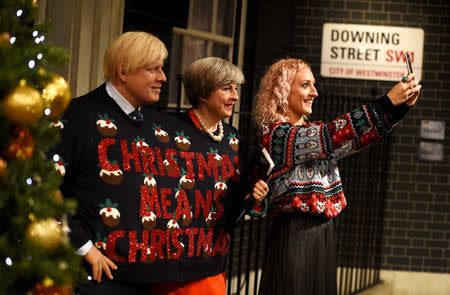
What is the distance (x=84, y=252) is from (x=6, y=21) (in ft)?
5.24

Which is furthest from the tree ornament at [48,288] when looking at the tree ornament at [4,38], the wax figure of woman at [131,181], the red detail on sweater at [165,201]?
the red detail on sweater at [165,201]

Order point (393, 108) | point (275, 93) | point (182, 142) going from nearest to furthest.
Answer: point (182, 142) → point (393, 108) → point (275, 93)

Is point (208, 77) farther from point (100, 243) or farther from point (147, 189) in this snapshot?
point (100, 243)

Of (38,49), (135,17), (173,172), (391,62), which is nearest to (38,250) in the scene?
(38,49)

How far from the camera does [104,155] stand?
11.8ft

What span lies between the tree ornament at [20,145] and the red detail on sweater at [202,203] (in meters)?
2.00

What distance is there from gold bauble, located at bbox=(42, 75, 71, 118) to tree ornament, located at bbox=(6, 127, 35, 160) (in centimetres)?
9

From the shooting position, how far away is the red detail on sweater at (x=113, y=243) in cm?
363

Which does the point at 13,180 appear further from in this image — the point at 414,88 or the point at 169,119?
the point at 414,88

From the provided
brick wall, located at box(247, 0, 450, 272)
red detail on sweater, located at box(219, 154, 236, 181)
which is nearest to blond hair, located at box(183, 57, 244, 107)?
red detail on sweater, located at box(219, 154, 236, 181)

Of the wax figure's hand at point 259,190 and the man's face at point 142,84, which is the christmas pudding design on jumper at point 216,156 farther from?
the man's face at point 142,84

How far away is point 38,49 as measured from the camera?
2090 millimetres

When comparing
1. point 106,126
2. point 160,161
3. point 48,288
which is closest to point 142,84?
point 106,126

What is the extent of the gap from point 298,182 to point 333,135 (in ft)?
0.95
